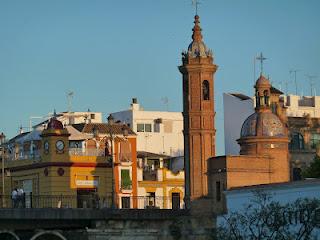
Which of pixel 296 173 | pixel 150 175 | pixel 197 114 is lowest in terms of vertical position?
pixel 296 173

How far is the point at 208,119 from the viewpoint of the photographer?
291 feet

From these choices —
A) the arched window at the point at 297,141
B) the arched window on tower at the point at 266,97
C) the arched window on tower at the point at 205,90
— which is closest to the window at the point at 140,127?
the arched window at the point at 297,141

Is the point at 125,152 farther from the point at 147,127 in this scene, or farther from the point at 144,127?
the point at 147,127

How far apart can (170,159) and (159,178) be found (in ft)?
35.4

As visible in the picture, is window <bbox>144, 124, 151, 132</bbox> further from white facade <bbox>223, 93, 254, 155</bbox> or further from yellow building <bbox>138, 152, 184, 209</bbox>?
yellow building <bbox>138, 152, 184, 209</bbox>

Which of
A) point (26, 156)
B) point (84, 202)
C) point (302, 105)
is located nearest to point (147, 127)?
point (302, 105)

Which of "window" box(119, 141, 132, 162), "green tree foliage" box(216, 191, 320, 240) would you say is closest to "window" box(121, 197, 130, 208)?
"window" box(119, 141, 132, 162)

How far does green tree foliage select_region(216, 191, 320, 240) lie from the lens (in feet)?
212

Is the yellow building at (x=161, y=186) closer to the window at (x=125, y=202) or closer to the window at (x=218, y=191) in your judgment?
the window at (x=125, y=202)

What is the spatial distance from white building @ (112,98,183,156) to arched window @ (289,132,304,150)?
18.7 m

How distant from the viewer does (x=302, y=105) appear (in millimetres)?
117125

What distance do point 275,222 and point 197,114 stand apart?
23.9 meters

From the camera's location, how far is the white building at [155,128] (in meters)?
123

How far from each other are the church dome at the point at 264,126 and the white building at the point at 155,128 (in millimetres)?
31227
